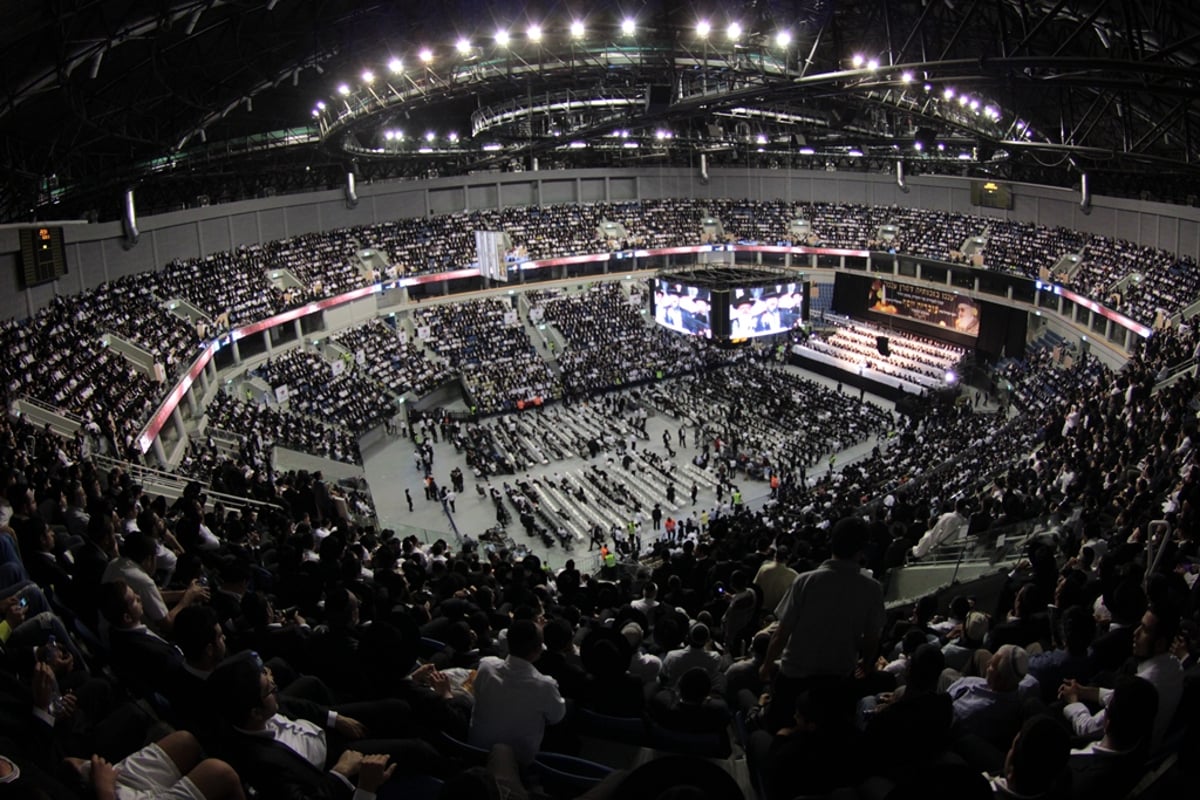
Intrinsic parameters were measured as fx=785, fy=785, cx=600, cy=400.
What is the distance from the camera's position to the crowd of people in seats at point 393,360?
39.4 meters

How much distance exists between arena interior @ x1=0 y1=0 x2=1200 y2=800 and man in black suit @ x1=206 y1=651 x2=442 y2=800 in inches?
0.7

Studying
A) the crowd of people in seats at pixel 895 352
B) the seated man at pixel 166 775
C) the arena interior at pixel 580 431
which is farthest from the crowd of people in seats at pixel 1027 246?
the seated man at pixel 166 775

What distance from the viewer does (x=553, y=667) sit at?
5.32 m

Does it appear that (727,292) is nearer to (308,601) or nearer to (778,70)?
(778,70)

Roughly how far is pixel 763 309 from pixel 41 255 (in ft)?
92.7

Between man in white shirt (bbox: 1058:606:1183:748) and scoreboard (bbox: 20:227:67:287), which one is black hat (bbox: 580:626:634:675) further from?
scoreboard (bbox: 20:227:67:287)

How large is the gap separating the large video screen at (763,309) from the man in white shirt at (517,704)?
31933 millimetres

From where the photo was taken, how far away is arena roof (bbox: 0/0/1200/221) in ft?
59.3

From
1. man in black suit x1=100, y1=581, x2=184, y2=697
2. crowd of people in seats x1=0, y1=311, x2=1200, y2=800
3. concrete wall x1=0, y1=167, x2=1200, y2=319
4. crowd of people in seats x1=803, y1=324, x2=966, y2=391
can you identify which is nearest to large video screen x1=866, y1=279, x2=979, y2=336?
crowd of people in seats x1=803, y1=324, x2=966, y2=391

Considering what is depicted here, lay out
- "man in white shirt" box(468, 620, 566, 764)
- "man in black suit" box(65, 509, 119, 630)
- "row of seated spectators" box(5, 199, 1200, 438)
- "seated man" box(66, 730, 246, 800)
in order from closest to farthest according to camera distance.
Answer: "seated man" box(66, 730, 246, 800) → "man in white shirt" box(468, 620, 566, 764) → "man in black suit" box(65, 509, 119, 630) → "row of seated spectators" box(5, 199, 1200, 438)

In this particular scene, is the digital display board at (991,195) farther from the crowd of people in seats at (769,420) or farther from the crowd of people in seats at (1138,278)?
the crowd of people in seats at (769,420)

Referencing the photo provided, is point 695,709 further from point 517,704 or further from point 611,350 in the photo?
point 611,350

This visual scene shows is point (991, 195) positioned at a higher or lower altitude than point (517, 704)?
higher

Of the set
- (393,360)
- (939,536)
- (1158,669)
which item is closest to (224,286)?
(393,360)
